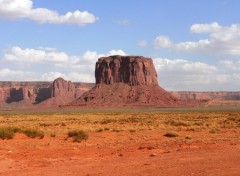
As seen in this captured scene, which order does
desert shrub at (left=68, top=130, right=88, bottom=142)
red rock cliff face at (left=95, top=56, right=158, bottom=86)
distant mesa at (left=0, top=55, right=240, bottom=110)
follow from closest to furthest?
desert shrub at (left=68, top=130, right=88, bottom=142) → distant mesa at (left=0, top=55, right=240, bottom=110) → red rock cliff face at (left=95, top=56, right=158, bottom=86)

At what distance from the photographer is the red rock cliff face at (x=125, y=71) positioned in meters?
165

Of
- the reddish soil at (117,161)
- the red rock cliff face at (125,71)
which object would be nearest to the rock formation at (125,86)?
the red rock cliff face at (125,71)

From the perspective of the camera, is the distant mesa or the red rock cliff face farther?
the red rock cliff face

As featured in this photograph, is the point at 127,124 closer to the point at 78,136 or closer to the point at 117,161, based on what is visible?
the point at 78,136

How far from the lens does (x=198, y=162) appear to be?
46.6 ft

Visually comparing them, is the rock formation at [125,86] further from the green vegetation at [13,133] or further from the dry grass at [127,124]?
the green vegetation at [13,133]

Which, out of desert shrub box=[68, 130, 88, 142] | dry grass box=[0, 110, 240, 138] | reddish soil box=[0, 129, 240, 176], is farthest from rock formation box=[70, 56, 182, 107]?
reddish soil box=[0, 129, 240, 176]

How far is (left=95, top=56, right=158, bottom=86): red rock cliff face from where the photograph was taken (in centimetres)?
16500

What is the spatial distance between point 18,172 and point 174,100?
145618 mm

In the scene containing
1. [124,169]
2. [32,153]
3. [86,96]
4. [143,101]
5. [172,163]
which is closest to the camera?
[124,169]

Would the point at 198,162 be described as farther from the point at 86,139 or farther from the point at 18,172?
the point at 86,139

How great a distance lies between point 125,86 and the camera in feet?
533

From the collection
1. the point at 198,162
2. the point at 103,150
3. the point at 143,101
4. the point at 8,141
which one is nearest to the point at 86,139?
the point at 8,141

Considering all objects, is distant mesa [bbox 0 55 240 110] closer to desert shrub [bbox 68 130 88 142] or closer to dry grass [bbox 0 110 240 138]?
dry grass [bbox 0 110 240 138]
